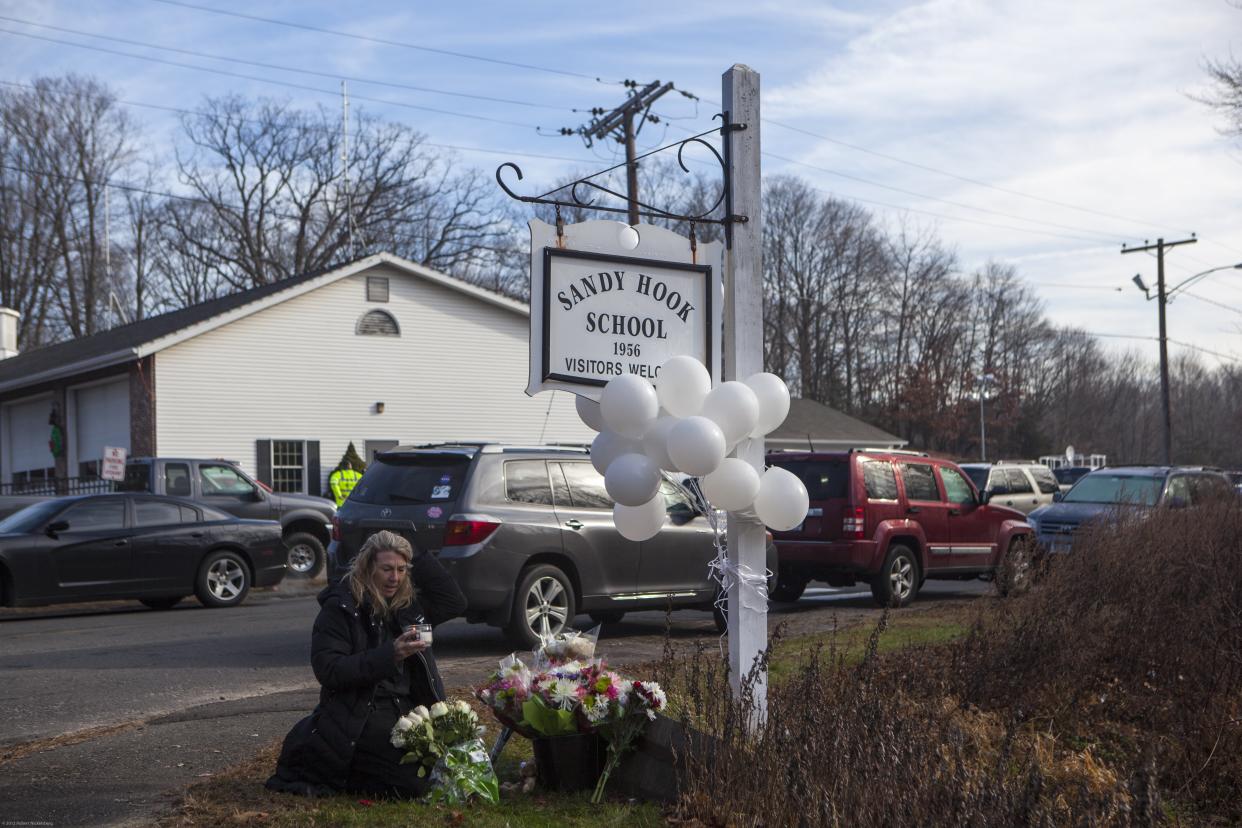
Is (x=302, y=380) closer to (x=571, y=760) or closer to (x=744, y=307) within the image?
(x=744, y=307)

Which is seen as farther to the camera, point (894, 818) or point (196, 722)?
point (196, 722)

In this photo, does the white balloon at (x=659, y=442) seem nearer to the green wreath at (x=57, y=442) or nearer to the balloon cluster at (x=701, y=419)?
the balloon cluster at (x=701, y=419)

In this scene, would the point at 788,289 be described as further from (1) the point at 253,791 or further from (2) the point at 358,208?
(1) the point at 253,791

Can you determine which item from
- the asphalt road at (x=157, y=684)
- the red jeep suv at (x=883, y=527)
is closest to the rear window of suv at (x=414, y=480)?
the asphalt road at (x=157, y=684)

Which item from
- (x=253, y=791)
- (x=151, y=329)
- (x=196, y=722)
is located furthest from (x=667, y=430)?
(x=151, y=329)

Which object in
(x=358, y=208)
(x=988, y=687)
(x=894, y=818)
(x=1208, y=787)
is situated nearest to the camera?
(x=894, y=818)

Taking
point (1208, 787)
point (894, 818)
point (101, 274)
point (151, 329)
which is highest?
point (101, 274)

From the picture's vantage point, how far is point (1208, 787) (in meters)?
7.04

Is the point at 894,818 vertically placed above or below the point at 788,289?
below

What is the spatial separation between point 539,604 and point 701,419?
5881 millimetres

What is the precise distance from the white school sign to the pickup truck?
48.4ft

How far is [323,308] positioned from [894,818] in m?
25.9

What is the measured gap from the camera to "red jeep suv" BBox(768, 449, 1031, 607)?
14.5 metres

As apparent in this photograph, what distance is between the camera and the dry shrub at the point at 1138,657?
7.20 metres
